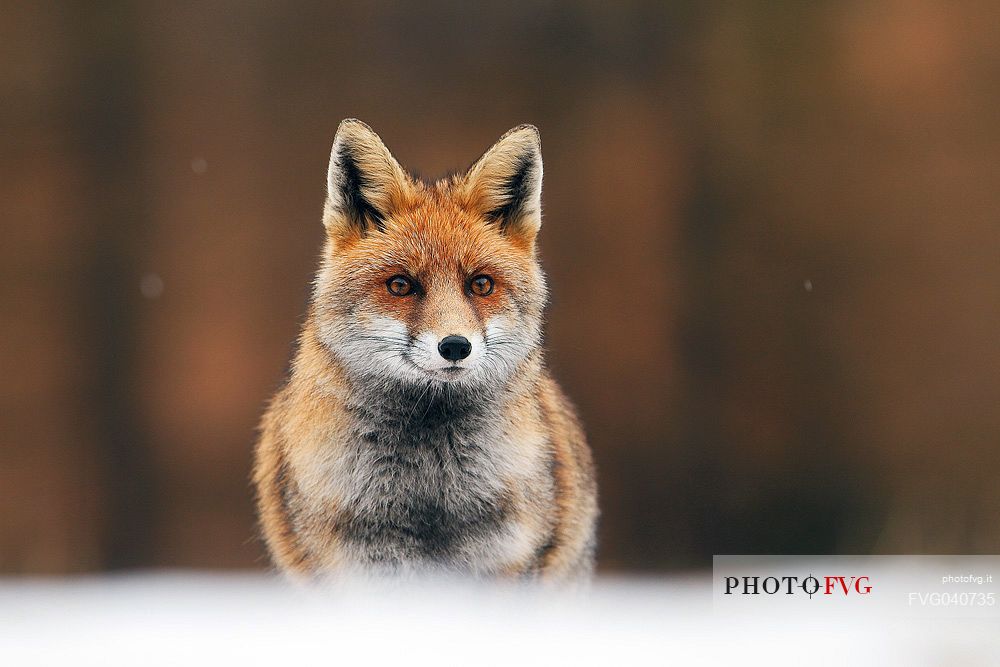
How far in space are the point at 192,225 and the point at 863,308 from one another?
290cm

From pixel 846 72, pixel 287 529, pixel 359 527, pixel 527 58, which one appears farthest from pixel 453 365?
pixel 846 72

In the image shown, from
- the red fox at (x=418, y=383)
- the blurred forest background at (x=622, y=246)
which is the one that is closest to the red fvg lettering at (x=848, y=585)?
the blurred forest background at (x=622, y=246)

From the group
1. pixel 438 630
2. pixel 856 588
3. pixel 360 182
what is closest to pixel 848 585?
pixel 856 588

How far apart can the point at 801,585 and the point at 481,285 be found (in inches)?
63.8

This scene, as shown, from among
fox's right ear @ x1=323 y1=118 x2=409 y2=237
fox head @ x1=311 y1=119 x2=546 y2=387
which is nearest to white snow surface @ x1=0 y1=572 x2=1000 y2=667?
fox head @ x1=311 y1=119 x2=546 y2=387

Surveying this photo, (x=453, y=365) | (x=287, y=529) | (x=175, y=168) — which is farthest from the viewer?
(x=175, y=168)

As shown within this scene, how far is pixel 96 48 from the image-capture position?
4.03 meters

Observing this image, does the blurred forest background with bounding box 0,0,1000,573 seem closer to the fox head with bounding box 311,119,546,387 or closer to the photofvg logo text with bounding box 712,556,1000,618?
the photofvg logo text with bounding box 712,556,1000,618

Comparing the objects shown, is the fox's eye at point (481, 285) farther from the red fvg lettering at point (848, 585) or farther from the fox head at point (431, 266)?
the red fvg lettering at point (848, 585)

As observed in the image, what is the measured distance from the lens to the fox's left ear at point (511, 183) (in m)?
2.18

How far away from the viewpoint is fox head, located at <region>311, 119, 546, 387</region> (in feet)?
6.87

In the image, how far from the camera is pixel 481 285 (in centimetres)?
217

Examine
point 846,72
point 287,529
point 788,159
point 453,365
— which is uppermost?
point 846,72

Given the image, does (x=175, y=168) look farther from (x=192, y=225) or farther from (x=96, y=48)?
(x=96, y=48)
